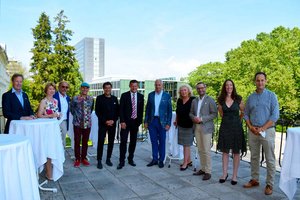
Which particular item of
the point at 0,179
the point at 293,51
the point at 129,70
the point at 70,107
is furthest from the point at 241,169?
the point at 129,70

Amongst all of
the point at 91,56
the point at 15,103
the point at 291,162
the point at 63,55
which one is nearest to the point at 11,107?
the point at 15,103

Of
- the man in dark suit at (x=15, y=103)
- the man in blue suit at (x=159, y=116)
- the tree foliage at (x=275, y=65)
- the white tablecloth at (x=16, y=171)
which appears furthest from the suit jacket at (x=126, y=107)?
the tree foliage at (x=275, y=65)

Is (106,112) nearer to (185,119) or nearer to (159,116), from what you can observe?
(159,116)

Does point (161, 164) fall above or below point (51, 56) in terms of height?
below

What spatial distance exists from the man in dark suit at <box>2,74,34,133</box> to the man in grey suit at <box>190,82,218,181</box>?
2.75m

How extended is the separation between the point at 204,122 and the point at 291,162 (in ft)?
5.20

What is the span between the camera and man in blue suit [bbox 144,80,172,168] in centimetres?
504

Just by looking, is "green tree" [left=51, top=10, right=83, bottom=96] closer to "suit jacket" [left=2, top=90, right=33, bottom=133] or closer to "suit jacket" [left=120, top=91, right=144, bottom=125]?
"suit jacket" [left=120, top=91, right=144, bottom=125]

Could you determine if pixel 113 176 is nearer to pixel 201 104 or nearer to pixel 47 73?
pixel 201 104

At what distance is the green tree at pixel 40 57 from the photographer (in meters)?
25.3

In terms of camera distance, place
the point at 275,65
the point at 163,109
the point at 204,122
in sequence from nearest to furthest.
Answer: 1. the point at 204,122
2. the point at 163,109
3. the point at 275,65

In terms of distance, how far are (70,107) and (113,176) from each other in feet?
5.45

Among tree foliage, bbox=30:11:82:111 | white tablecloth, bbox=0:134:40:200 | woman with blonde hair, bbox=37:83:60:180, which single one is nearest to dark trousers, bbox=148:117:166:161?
woman with blonde hair, bbox=37:83:60:180

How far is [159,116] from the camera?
16.6 feet
